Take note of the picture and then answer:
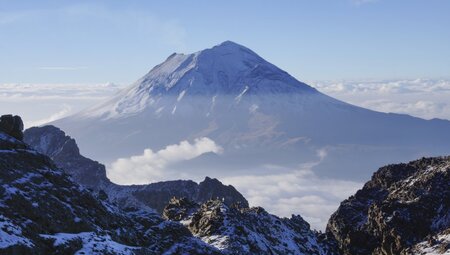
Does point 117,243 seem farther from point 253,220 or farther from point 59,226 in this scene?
point 253,220

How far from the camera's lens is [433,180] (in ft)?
486

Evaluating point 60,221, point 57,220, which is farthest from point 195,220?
point 57,220

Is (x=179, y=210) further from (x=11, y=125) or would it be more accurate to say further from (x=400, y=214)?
(x=400, y=214)

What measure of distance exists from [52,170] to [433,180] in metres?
109

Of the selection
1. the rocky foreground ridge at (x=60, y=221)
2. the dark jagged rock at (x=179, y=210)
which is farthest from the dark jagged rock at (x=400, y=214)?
the rocky foreground ridge at (x=60, y=221)

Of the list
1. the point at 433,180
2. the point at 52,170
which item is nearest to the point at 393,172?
the point at 433,180

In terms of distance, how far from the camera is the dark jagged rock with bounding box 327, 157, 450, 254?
13525 cm

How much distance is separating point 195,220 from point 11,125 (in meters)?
44.0

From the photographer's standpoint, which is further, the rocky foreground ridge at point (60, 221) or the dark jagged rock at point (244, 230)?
the dark jagged rock at point (244, 230)

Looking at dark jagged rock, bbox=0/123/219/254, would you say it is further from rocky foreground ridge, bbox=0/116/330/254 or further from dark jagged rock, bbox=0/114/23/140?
dark jagged rock, bbox=0/114/23/140

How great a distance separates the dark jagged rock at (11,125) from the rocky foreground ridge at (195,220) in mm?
148

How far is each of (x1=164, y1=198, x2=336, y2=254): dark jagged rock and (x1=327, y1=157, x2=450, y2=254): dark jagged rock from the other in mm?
12097

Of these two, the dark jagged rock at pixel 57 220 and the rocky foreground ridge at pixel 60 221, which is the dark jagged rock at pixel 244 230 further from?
the dark jagged rock at pixel 57 220

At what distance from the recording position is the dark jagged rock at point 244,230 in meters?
99.3
